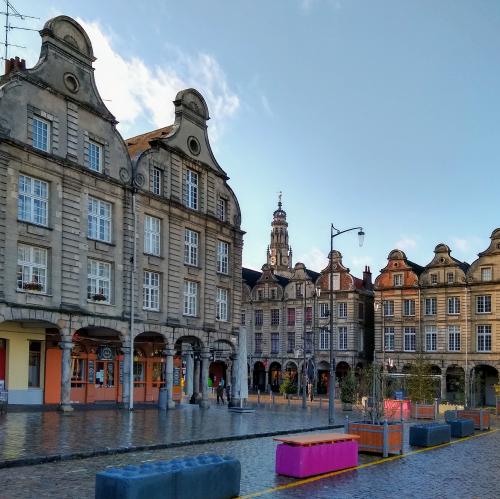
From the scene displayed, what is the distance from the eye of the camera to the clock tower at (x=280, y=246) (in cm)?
12112

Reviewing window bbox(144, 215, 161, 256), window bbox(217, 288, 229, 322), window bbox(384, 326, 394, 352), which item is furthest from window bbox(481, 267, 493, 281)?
window bbox(144, 215, 161, 256)

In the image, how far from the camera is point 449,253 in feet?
220

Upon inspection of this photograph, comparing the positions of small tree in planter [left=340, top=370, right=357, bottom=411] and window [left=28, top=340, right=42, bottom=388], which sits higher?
window [left=28, top=340, right=42, bottom=388]

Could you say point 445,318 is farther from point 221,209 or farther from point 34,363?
point 34,363

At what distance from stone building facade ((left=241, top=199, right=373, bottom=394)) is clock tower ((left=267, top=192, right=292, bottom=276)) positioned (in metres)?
37.6

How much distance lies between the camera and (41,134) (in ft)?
96.4

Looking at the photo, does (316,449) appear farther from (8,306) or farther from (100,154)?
(100,154)

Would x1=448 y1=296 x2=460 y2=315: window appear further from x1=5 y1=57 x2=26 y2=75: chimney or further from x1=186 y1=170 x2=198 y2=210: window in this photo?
x1=5 y1=57 x2=26 y2=75: chimney

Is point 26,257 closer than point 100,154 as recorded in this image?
Yes

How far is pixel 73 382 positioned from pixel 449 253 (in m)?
42.5

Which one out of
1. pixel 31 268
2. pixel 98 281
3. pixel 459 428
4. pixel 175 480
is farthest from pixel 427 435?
pixel 98 281

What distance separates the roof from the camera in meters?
37.0

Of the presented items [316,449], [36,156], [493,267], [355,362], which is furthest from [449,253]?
[316,449]

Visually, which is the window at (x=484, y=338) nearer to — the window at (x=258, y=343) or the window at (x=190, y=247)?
the window at (x=258, y=343)
